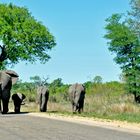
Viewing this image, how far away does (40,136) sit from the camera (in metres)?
14.8

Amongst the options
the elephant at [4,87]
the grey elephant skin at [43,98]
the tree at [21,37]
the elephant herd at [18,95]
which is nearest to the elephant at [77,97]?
the elephant herd at [18,95]

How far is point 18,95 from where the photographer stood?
34.9 metres

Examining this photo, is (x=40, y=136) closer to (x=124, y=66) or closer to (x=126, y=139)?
(x=126, y=139)

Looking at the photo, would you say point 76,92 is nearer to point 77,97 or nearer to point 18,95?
point 77,97

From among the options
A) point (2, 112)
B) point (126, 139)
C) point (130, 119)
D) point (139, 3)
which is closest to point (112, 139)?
point (126, 139)

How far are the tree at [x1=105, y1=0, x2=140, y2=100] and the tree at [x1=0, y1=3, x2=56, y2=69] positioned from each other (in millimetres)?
11187

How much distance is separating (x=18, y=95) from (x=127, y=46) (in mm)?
17894

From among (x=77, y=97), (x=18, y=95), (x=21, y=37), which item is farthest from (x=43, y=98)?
(x=21, y=37)

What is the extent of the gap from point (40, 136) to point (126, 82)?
3589 cm

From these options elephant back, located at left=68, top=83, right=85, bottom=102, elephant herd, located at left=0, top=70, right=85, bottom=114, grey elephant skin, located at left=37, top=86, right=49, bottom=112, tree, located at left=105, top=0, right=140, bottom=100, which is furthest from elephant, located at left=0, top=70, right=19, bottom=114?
tree, located at left=105, top=0, right=140, bottom=100

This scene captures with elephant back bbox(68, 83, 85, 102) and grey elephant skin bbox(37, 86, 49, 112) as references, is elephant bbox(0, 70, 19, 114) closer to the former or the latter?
grey elephant skin bbox(37, 86, 49, 112)

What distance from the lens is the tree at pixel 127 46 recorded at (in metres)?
48.0

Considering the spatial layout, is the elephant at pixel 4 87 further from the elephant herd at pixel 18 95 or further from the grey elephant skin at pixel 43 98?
the grey elephant skin at pixel 43 98

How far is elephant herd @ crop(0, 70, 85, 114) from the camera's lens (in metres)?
31.4
